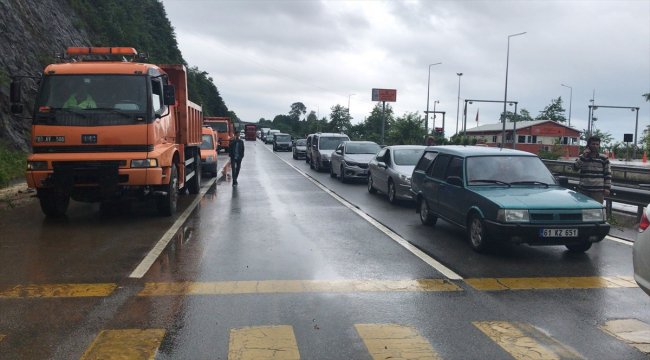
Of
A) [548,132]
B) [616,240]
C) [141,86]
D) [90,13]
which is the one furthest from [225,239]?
[548,132]

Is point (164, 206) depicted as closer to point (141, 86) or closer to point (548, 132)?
point (141, 86)

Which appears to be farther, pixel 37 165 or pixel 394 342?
pixel 37 165

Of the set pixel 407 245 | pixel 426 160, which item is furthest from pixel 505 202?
pixel 426 160

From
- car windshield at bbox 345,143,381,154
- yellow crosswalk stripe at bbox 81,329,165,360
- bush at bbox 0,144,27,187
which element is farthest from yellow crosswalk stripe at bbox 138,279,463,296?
car windshield at bbox 345,143,381,154

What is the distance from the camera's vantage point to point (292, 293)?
6.14m

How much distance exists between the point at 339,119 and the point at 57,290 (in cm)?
7574

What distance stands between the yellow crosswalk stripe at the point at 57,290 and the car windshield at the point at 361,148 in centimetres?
1622

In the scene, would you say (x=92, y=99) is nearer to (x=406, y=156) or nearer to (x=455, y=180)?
(x=455, y=180)

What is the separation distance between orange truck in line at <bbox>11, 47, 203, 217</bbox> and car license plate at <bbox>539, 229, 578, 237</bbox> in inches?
260

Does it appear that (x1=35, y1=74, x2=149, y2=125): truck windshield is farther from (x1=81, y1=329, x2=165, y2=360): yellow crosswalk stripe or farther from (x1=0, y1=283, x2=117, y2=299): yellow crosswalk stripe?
(x1=81, y1=329, x2=165, y2=360): yellow crosswalk stripe

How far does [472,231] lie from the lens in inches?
340

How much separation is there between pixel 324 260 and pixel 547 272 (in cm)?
290

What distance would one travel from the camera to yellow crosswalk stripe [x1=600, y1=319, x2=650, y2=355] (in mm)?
4723

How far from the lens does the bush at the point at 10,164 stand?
1522cm
